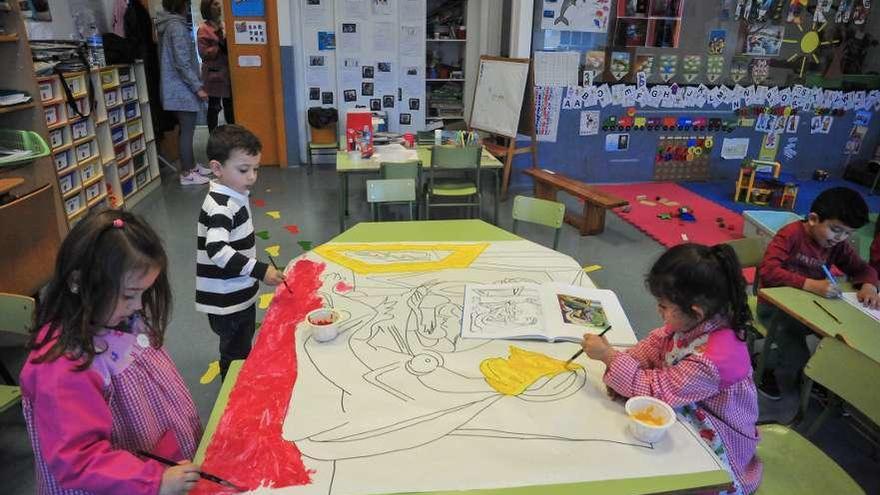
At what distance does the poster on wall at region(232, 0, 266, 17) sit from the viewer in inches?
231

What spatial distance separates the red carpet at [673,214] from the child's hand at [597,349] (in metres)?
2.81

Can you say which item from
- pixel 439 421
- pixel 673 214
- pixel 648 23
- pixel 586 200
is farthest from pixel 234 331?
pixel 648 23

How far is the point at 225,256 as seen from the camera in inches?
75.2

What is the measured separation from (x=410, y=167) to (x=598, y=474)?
121 inches

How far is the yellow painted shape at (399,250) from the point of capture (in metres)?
2.14

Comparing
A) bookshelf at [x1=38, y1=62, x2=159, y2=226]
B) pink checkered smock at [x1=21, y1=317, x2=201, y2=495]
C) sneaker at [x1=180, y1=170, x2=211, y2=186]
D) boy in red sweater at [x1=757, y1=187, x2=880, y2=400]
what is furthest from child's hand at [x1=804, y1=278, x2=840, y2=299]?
sneaker at [x1=180, y1=170, x2=211, y2=186]

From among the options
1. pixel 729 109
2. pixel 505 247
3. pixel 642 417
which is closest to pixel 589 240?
pixel 505 247

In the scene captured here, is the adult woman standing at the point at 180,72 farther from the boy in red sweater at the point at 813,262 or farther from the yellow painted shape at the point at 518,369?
the boy in red sweater at the point at 813,262

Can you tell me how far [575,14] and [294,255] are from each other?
12.0ft

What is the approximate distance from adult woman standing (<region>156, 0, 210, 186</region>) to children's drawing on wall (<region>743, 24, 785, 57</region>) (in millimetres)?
5898

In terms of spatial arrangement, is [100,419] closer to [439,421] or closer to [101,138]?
[439,421]

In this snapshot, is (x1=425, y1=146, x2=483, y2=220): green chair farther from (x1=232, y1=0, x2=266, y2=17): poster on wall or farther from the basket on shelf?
(x1=232, y1=0, x2=266, y2=17): poster on wall

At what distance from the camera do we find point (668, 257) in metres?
1.38

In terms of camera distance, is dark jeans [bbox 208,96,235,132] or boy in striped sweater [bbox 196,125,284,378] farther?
dark jeans [bbox 208,96,235,132]
